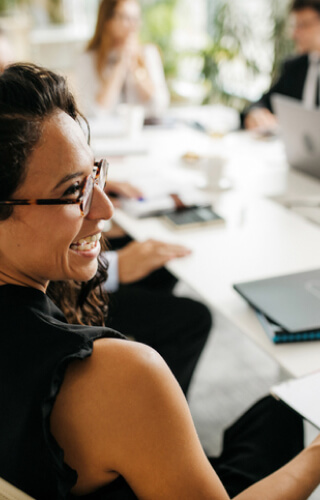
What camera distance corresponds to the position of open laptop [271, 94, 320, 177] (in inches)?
75.5

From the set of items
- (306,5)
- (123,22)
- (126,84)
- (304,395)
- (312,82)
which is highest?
(306,5)

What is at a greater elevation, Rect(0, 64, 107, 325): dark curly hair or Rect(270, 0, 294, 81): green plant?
Rect(0, 64, 107, 325): dark curly hair

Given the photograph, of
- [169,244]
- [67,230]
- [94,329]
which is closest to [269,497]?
[94,329]

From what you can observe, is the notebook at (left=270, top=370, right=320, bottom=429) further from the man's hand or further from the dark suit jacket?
the dark suit jacket

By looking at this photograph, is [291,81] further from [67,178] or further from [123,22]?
[67,178]

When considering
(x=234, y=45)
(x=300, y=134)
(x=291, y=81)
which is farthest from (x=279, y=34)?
(x=300, y=134)

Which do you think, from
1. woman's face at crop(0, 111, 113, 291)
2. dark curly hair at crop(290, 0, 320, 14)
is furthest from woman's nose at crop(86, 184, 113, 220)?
dark curly hair at crop(290, 0, 320, 14)

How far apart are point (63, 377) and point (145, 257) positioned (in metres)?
0.86

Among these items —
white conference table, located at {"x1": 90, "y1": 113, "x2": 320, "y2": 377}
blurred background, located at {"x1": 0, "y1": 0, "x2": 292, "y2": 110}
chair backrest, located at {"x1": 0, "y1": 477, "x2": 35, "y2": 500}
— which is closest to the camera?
chair backrest, located at {"x1": 0, "y1": 477, "x2": 35, "y2": 500}

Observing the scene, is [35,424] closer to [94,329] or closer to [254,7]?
[94,329]

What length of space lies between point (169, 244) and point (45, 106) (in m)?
0.76

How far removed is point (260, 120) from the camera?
282 centimetres

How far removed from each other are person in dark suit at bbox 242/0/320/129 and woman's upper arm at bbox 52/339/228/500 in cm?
230

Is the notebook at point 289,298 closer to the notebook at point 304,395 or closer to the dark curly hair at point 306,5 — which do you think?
the notebook at point 304,395
